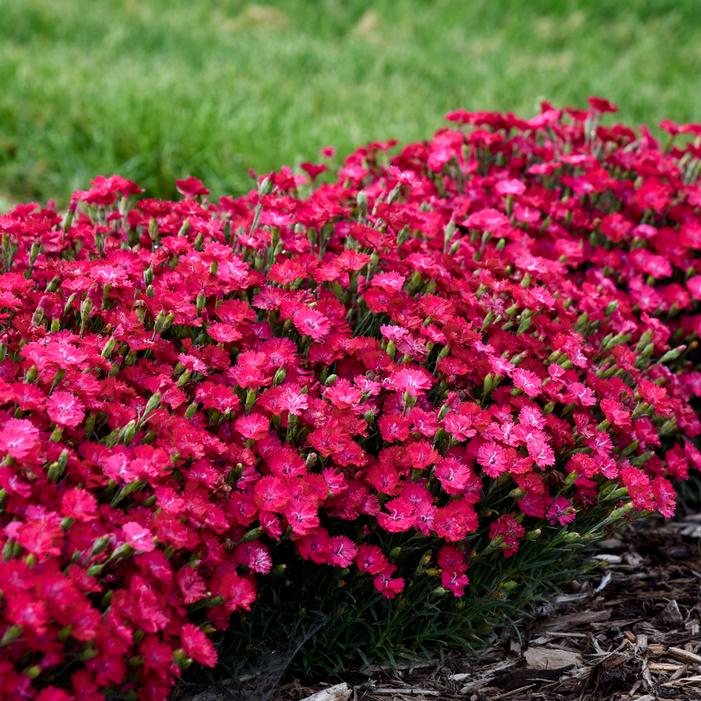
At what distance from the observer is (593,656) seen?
93.1 inches

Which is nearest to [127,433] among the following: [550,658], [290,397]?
[290,397]

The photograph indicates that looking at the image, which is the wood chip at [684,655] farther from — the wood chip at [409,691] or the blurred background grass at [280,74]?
the blurred background grass at [280,74]

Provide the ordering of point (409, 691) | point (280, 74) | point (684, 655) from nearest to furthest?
1. point (409, 691)
2. point (684, 655)
3. point (280, 74)

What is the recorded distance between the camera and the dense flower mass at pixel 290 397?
165 centimetres

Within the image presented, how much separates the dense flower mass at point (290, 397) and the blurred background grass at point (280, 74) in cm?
219

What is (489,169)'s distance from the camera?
3.33 metres

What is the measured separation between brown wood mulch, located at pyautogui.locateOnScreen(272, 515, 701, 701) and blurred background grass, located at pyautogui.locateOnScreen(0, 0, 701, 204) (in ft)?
9.34

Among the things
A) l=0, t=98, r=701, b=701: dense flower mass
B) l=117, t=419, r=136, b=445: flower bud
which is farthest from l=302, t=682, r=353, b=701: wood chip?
l=117, t=419, r=136, b=445: flower bud

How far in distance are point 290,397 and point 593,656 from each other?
3.55 feet

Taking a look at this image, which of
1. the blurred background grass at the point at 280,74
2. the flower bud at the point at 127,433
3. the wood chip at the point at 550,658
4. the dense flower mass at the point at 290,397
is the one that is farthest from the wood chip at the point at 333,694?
the blurred background grass at the point at 280,74

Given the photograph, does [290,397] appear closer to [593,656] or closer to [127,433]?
[127,433]

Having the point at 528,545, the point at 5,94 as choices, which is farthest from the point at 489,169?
the point at 5,94

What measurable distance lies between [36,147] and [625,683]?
13.7 ft

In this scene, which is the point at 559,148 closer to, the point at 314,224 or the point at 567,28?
the point at 314,224
